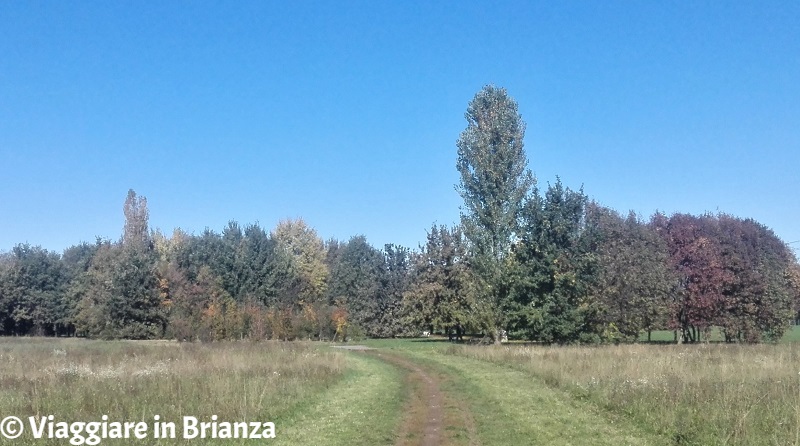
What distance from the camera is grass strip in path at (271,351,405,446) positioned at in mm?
12109

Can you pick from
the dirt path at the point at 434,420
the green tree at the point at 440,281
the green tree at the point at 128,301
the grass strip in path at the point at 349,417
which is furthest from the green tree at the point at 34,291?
the dirt path at the point at 434,420

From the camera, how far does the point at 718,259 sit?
49125 mm

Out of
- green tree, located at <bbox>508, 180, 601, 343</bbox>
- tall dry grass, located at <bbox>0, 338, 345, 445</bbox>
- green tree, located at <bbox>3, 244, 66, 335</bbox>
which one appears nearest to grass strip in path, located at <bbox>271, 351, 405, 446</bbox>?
tall dry grass, located at <bbox>0, 338, 345, 445</bbox>

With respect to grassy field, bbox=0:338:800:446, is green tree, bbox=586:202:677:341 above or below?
above

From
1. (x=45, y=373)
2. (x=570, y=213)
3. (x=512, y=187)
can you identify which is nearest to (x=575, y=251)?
(x=570, y=213)

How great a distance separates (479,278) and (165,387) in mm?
27868

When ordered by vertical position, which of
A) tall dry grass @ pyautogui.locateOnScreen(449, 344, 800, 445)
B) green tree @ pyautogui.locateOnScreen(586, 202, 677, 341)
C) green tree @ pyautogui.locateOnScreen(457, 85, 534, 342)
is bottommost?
tall dry grass @ pyautogui.locateOnScreen(449, 344, 800, 445)

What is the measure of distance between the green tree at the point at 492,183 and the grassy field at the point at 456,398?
1645cm

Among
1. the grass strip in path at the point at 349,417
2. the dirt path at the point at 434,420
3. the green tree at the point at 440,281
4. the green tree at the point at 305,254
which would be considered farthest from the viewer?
the green tree at the point at 305,254

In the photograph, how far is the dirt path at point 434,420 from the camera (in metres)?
11.9

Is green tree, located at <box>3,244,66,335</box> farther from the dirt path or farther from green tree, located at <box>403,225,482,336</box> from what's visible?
the dirt path

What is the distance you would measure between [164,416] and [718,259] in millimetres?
46049

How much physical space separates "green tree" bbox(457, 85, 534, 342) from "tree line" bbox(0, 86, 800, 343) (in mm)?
100

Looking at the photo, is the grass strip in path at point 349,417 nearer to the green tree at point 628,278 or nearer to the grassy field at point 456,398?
the grassy field at point 456,398
